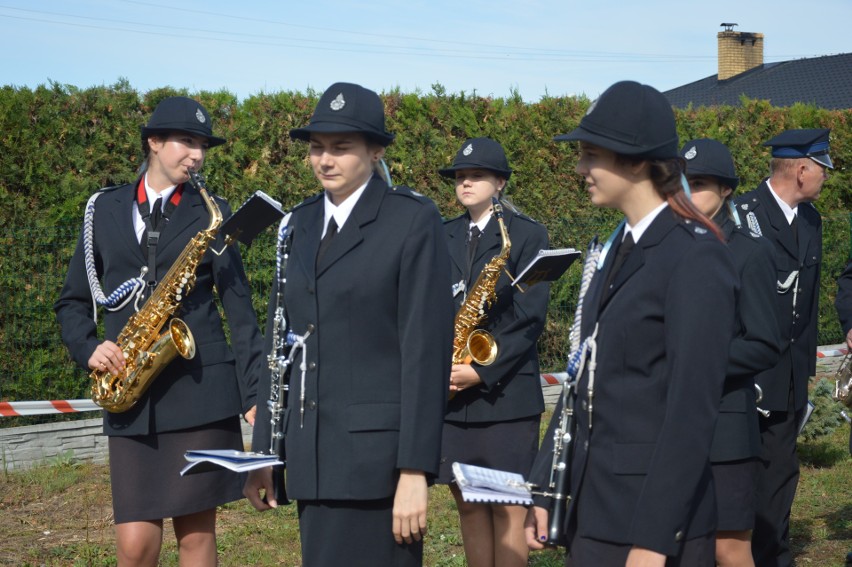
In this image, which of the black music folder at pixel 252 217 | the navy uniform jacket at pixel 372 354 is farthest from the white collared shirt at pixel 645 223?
the black music folder at pixel 252 217

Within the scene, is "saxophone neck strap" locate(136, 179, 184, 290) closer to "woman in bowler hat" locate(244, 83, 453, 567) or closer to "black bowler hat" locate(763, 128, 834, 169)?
"woman in bowler hat" locate(244, 83, 453, 567)

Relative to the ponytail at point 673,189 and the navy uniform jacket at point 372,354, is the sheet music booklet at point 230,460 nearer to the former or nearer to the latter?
the navy uniform jacket at point 372,354

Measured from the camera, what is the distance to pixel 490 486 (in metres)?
2.99

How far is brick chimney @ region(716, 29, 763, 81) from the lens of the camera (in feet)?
104

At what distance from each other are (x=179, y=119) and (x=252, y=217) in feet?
2.43

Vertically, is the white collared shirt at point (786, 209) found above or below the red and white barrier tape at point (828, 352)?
above

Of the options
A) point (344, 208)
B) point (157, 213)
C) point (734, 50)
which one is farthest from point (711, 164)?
point (734, 50)

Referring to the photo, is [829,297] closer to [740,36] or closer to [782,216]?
[782,216]

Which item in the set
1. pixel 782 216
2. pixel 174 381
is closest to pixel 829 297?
pixel 782 216

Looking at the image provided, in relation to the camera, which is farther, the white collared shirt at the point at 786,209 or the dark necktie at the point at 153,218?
the white collared shirt at the point at 786,209

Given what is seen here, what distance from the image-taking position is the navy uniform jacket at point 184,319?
4582 millimetres

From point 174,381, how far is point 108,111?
4.97 m

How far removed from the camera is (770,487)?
5.50m

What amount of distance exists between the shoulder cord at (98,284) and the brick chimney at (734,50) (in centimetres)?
Answer: 2932
